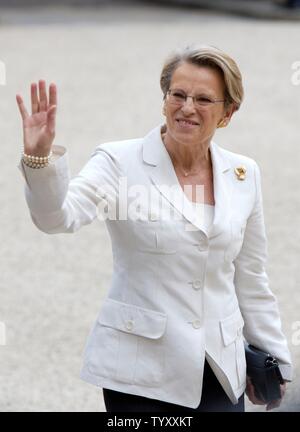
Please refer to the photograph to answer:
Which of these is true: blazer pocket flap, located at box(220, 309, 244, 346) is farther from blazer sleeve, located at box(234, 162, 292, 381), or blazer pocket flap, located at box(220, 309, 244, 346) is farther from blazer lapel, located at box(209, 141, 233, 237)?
blazer lapel, located at box(209, 141, 233, 237)

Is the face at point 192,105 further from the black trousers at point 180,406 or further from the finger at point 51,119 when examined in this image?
the black trousers at point 180,406

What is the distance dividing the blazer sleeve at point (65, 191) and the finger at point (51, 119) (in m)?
0.08

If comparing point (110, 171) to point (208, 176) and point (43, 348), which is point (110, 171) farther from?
point (43, 348)

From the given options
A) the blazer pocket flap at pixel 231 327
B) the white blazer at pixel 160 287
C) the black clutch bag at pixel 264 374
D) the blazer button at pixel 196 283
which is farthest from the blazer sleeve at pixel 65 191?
the black clutch bag at pixel 264 374

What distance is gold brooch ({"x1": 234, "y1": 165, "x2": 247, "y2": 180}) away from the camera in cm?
321

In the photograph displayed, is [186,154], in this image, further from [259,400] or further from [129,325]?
[259,400]

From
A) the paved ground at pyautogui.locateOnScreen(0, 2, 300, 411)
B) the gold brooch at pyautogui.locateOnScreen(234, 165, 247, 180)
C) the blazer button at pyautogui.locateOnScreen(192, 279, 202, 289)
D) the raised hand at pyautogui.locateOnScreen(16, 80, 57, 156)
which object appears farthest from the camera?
the paved ground at pyautogui.locateOnScreen(0, 2, 300, 411)

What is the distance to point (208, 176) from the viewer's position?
10.4 ft

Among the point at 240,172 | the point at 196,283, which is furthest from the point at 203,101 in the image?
the point at 196,283

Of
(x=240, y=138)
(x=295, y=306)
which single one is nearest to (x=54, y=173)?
(x=295, y=306)

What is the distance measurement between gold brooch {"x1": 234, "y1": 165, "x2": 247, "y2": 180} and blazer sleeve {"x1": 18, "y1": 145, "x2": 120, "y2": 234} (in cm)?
40

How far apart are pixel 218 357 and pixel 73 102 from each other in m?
8.82

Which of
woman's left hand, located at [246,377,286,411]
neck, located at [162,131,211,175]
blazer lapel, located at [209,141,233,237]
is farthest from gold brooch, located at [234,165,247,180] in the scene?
woman's left hand, located at [246,377,286,411]

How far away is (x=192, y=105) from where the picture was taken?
9.64ft
